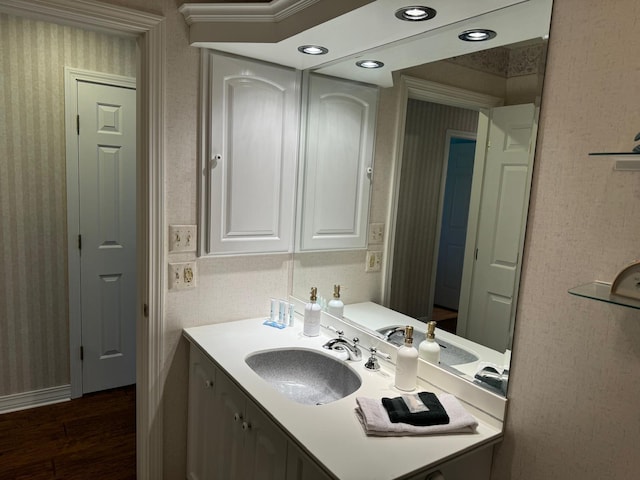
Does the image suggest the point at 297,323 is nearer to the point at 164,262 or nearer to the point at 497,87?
the point at 164,262

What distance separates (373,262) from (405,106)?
0.65 metres

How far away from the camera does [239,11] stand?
5.53 ft

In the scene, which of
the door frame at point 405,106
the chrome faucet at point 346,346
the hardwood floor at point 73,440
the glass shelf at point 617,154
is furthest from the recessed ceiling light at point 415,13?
the hardwood floor at point 73,440

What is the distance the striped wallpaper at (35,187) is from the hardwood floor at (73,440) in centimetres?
22

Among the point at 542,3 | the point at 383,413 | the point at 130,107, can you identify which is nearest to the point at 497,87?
the point at 542,3

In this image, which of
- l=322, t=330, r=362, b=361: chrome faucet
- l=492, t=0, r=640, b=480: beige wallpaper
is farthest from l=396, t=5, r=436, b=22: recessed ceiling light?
l=322, t=330, r=362, b=361: chrome faucet

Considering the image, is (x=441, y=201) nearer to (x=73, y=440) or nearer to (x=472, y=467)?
(x=472, y=467)

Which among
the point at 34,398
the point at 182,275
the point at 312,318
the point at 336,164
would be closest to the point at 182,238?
the point at 182,275

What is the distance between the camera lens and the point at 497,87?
1.33 meters

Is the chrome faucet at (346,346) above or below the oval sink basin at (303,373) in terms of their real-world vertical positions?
above

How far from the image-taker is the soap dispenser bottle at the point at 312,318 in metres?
1.97

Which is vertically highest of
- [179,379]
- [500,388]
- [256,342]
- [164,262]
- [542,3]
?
[542,3]

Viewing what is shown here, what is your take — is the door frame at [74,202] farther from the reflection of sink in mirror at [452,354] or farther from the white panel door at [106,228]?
the reflection of sink in mirror at [452,354]

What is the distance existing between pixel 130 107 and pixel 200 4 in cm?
140
